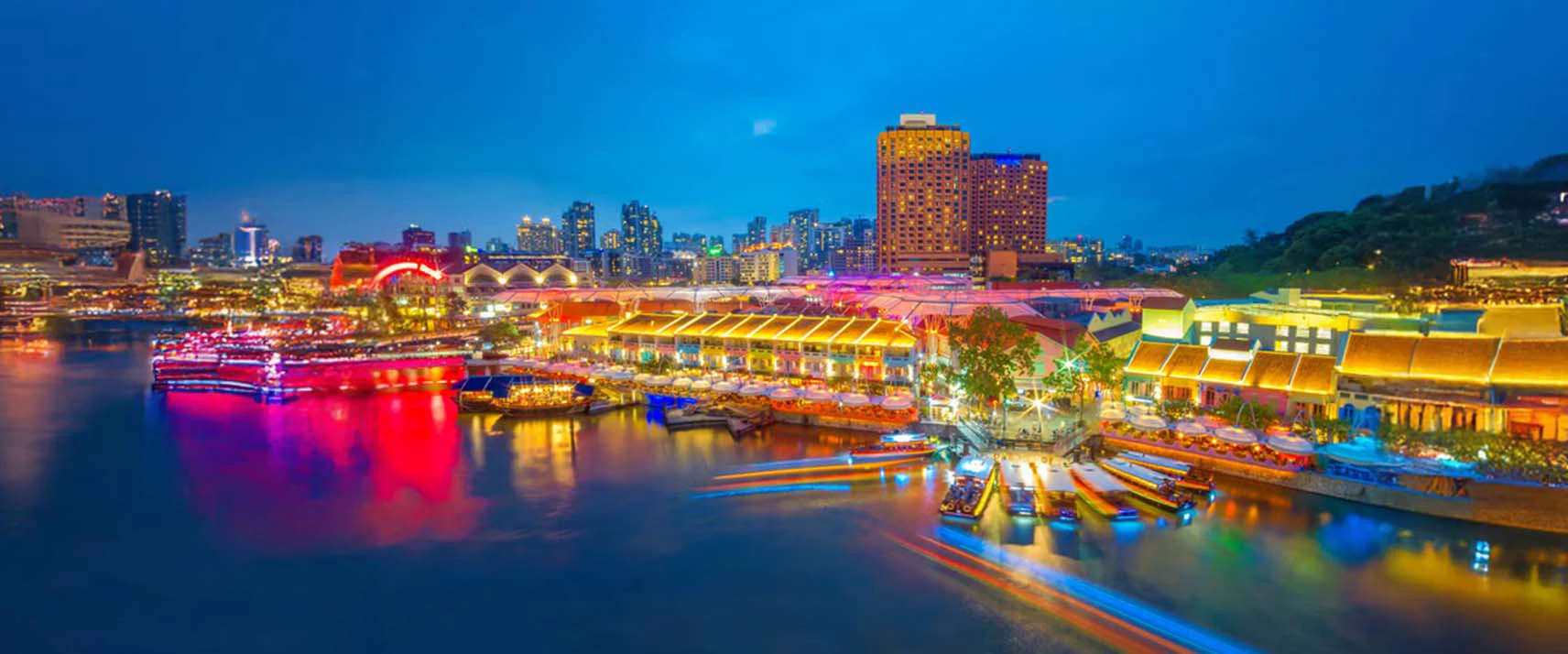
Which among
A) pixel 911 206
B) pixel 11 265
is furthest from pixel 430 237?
pixel 911 206

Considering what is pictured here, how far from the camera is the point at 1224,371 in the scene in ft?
53.9

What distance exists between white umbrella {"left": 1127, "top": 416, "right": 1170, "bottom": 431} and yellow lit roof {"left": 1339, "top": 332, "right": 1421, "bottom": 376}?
3493 mm

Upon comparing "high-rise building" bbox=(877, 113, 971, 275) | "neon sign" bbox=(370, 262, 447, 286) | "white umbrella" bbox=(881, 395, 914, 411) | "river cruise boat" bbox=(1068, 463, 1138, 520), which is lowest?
"river cruise boat" bbox=(1068, 463, 1138, 520)

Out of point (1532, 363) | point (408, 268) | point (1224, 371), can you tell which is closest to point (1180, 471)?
point (1224, 371)

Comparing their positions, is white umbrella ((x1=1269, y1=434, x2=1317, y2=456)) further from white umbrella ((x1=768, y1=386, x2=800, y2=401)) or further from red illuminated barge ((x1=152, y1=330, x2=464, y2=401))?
red illuminated barge ((x1=152, y1=330, x2=464, y2=401))

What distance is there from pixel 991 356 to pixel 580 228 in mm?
130257

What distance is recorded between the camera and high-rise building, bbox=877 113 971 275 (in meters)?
64.2

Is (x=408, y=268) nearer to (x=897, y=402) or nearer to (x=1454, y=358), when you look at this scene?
(x=897, y=402)

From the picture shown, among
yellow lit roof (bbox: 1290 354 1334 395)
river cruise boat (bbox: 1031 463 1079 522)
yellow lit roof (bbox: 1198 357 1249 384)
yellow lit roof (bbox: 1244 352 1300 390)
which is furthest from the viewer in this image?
yellow lit roof (bbox: 1198 357 1249 384)

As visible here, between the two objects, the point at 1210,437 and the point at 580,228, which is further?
the point at 580,228

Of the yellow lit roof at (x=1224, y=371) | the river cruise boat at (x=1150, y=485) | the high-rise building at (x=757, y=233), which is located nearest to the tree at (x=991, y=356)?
the river cruise boat at (x=1150, y=485)

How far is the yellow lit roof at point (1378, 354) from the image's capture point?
14.7 m

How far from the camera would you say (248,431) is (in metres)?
20.0

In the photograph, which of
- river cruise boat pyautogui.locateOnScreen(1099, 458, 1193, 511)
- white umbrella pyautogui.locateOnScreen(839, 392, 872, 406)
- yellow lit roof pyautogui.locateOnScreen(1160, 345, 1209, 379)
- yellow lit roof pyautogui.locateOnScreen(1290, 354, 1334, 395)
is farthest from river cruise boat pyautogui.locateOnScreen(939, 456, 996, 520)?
yellow lit roof pyautogui.locateOnScreen(1290, 354, 1334, 395)
